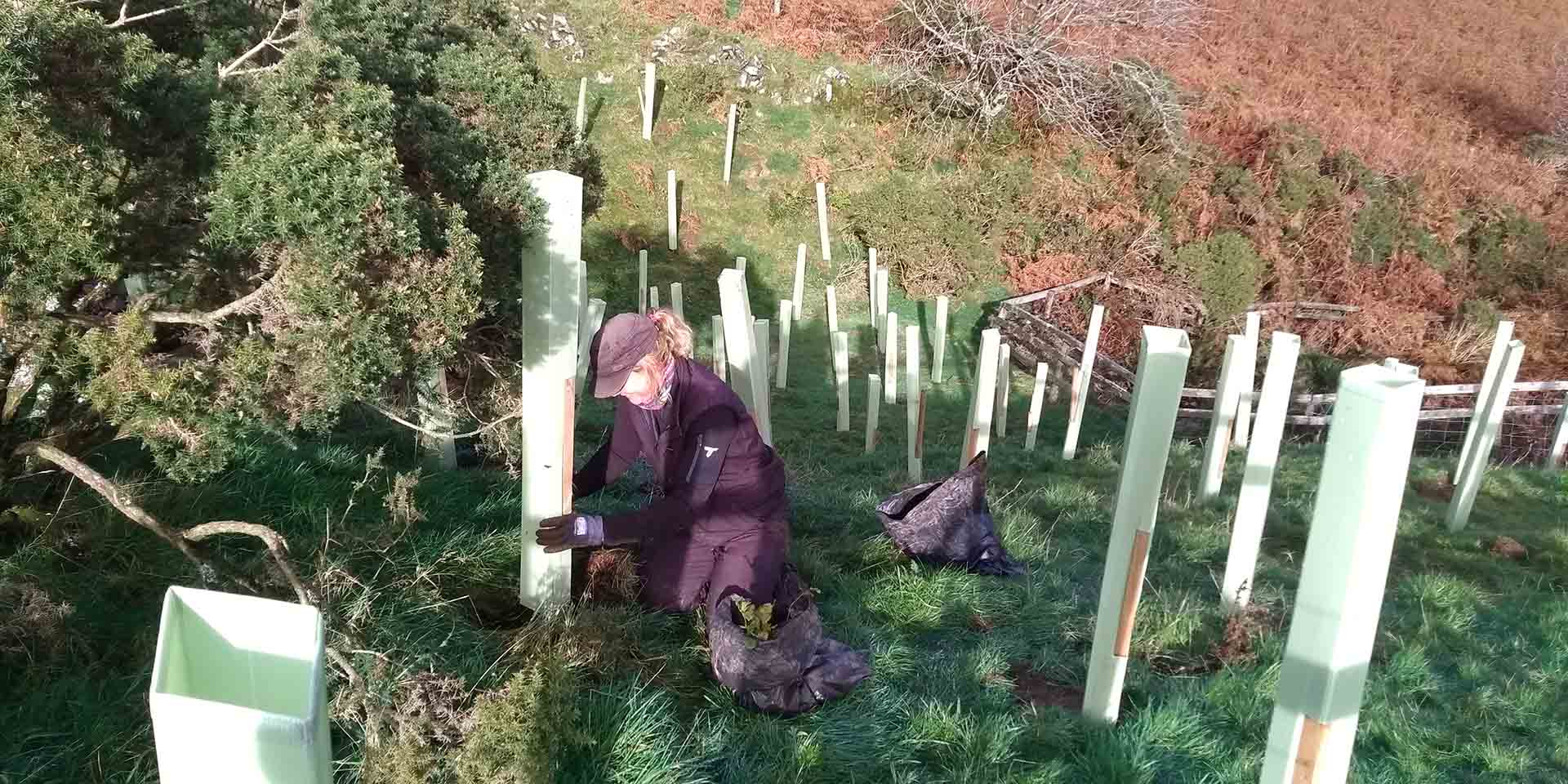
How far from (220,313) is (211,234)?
0.25 metres

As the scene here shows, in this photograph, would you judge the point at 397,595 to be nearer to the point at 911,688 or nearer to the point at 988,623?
the point at 911,688

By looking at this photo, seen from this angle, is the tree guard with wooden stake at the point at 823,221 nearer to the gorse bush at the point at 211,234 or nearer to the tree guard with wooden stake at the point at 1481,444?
the tree guard with wooden stake at the point at 1481,444

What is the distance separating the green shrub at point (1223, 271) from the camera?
42.8 ft

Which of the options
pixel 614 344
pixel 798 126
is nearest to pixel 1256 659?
pixel 614 344

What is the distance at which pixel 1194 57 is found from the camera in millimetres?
18547

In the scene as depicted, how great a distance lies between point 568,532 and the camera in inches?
134

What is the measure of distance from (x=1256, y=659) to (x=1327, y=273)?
480 inches

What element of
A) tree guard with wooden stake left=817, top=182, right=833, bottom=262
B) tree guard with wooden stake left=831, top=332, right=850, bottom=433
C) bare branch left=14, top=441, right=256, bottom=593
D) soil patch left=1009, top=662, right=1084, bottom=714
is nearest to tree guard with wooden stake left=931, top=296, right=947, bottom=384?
tree guard with wooden stake left=831, top=332, right=850, bottom=433

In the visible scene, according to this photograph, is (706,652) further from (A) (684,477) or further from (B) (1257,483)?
(B) (1257,483)

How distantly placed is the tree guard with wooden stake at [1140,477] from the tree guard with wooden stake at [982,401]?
278 centimetres

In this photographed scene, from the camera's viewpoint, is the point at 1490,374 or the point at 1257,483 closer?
the point at 1257,483

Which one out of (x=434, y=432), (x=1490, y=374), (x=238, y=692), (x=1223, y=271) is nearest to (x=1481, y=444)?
(x=1490, y=374)

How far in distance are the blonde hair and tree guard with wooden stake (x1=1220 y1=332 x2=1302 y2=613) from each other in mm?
2474

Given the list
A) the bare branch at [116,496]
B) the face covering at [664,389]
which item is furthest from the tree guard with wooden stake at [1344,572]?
the bare branch at [116,496]
